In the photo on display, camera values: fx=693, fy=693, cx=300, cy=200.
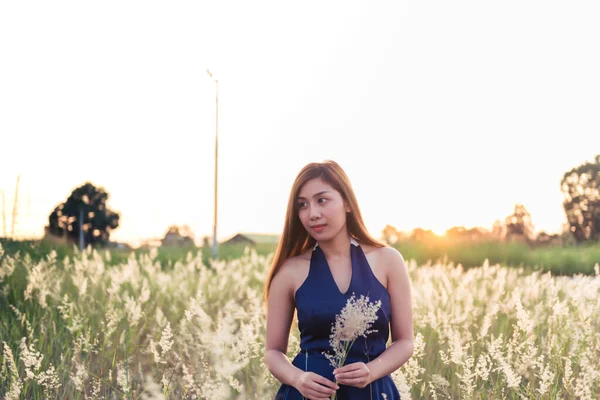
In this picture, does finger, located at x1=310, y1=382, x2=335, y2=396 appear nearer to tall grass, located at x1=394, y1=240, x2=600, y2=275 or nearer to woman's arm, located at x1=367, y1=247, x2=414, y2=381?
woman's arm, located at x1=367, y1=247, x2=414, y2=381

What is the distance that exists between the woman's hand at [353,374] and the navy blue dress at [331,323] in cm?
19

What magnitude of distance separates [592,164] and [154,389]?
34916 mm

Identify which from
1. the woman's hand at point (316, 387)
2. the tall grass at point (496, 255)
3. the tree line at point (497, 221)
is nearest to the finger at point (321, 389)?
the woman's hand at point (316, 387)

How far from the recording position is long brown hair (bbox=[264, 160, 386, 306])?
2838 millimetres

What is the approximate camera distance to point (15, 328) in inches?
A: 233

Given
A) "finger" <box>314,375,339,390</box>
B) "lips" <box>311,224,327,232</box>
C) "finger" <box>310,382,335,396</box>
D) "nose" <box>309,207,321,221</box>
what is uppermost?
"nose" <box>309,207,321,221</box>

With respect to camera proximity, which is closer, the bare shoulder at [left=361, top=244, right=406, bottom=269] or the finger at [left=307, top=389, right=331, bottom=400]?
the finger at [left=307, top=389, right=331, bottom=400]

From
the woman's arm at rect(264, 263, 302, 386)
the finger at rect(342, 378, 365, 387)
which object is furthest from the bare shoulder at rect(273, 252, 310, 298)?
the finger at rect(342, 378, 365, 387)

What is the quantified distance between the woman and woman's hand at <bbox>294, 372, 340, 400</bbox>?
0.02 metres

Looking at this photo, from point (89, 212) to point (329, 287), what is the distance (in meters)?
45.2

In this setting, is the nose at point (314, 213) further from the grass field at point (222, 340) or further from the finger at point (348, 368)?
the grass field at point (222, 340)

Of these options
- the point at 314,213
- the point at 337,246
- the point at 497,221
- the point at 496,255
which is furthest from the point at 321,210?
the point at 497,221

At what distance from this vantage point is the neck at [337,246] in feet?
9.42

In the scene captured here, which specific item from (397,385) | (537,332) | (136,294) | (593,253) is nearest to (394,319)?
(397,385)
